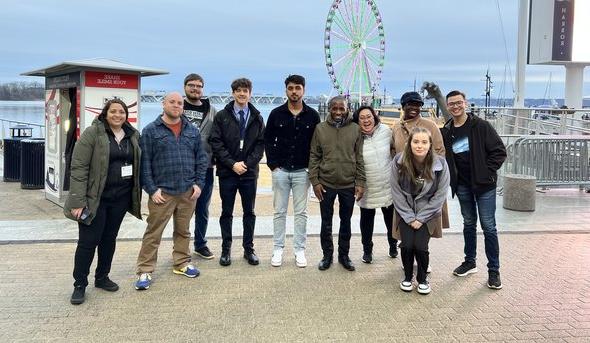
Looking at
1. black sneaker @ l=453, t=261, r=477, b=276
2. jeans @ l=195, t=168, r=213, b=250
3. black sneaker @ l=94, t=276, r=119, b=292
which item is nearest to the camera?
black sneaker @ l=94, t=276, r=119, b=292

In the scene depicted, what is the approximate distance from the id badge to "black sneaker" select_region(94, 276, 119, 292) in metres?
0.91

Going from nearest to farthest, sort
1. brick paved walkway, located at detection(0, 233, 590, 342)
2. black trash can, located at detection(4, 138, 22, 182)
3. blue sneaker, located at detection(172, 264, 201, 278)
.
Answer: brick paved walkway, located at detection(0, 233, 590, 342) → blue sneaker, located at detection(172, 264, 201, 278) → black trash can, located at detection(4, 138, 22, 182)

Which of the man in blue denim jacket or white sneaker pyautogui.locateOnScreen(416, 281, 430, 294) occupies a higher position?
the man in blue denim jacket

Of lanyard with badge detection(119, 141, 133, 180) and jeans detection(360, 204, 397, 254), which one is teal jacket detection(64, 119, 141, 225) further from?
jeans detection(360, 204, 397, 254)

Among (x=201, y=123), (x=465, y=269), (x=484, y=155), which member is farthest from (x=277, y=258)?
(x=484, y=155)

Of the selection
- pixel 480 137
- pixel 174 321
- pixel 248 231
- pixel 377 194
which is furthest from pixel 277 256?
pixel 480 137

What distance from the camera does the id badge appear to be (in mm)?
4164

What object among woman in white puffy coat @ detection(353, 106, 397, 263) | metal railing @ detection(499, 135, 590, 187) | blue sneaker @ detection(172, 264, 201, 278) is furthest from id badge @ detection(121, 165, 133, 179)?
metal railing @ detection(499, 135, 590, 187)

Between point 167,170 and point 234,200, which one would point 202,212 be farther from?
point 167,170

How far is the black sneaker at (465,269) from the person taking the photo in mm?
4844

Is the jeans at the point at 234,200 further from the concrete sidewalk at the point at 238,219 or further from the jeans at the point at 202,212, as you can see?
the concrete sidewalk at the point at 238,219

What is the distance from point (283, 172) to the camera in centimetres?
500

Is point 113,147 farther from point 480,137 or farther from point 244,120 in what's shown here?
point 480,137

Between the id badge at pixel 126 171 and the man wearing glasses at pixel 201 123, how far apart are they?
2.72ft
